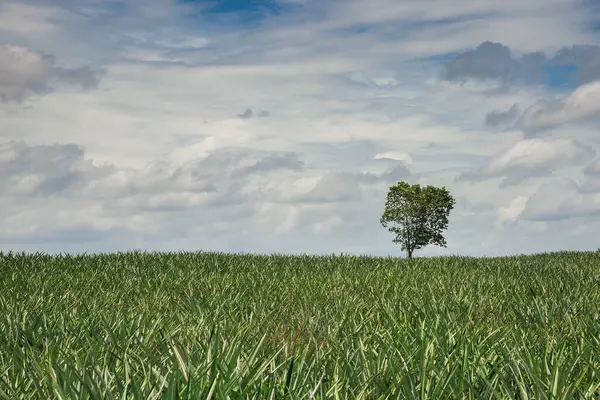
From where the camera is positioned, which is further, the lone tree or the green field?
the lone tree

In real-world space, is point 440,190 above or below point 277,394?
above

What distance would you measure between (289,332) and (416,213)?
4070 cm

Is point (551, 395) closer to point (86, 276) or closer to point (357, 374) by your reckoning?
point (357, 374)

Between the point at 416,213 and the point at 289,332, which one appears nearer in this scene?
the point at 289,332

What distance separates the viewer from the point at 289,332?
17.1 ft

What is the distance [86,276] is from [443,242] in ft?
123

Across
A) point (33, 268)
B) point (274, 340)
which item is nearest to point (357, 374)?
point (274, 340)

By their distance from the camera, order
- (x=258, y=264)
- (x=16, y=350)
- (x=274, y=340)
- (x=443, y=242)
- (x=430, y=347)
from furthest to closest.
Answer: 1. (x=443, y=242)
2. (x=258, y=264)
3. (x=274, y=340)
4. (x=16, y=350)
5. (x=430, y=347)

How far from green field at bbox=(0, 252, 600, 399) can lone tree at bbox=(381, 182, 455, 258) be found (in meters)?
32.0

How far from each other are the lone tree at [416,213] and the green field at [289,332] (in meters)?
32.0

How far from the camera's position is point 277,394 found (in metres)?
2.63

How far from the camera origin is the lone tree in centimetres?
4528

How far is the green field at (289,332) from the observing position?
2730 millimetres

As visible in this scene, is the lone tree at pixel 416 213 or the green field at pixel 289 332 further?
the lone tree at pixel 416 213
